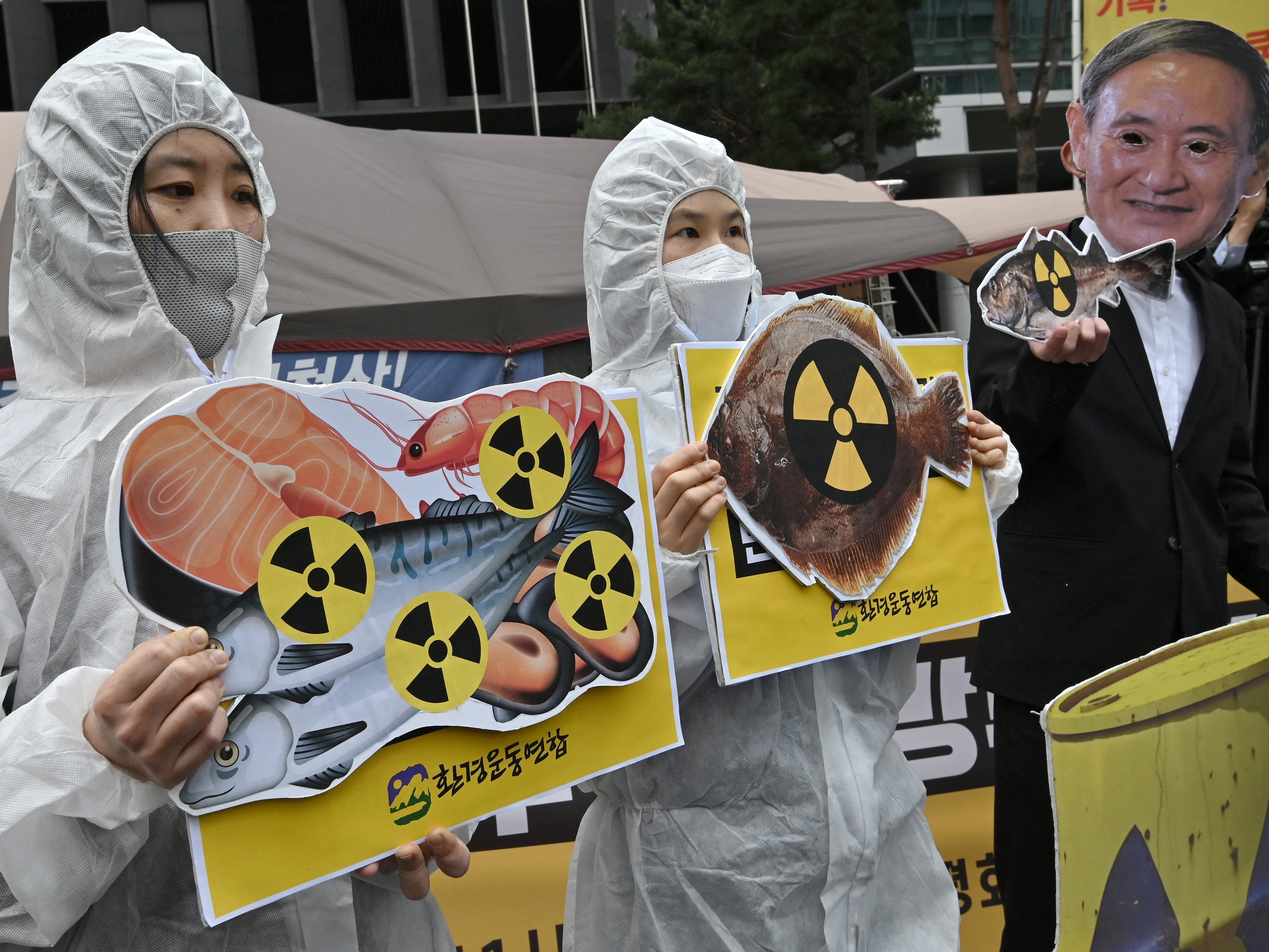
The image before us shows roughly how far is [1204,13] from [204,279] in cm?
323

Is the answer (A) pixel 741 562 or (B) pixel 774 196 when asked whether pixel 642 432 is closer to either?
(A) pixel 741 562

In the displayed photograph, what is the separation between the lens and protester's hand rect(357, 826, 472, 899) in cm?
118

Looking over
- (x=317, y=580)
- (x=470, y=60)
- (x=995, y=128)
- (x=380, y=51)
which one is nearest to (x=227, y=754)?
(x=317, y=580)

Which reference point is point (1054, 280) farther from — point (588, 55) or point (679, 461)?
point (588, 55)

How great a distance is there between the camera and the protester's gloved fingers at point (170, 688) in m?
0.98

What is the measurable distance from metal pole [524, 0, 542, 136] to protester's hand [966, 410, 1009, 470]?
598 inches

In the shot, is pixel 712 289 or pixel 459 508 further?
pixel 712 289

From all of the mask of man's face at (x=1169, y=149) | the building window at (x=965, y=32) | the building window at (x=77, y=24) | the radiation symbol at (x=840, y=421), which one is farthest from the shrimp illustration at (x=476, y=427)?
the building window at (x=77, y=24)

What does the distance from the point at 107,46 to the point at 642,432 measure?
2.89 ft

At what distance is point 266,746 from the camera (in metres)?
1.06

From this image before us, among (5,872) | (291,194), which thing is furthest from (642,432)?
(291,194)

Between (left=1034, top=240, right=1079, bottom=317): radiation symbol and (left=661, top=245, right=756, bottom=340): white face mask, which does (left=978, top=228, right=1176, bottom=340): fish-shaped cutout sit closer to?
(left=1034, top=240, right=1079, bottom=317): radiation symbol

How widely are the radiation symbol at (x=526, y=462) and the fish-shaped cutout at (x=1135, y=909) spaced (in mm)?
747

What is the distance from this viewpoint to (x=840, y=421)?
165 centimetres
